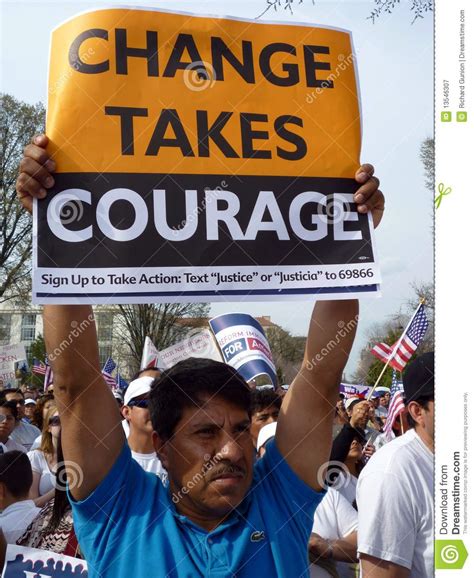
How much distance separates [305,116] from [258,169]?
254 mm

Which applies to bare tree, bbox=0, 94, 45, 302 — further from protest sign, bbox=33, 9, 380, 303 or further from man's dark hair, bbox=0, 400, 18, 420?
protest sign, bbox=33, 9, 380, 303

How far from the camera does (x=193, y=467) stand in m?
2.17

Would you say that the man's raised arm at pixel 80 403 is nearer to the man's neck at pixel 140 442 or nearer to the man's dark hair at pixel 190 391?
the man's dark hair at pixel 190 391

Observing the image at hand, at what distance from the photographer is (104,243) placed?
2266mm

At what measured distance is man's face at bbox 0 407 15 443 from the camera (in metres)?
7.68

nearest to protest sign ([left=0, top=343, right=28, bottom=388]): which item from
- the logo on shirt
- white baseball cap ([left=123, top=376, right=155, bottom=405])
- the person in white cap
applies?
white baseball cap ([left=123, top=376, right=155, bottom=405])

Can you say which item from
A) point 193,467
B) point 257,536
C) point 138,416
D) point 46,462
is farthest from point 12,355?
point 257,536

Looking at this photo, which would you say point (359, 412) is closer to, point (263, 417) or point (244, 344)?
point (244, 344)

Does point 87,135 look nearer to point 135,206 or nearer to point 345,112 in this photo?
point 135,206

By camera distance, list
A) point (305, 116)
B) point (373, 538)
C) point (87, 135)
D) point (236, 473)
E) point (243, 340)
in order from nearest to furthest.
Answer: point (236, 473) → point (87, 135) → point (305, 116) → point (373, 538) → point (243, 340)

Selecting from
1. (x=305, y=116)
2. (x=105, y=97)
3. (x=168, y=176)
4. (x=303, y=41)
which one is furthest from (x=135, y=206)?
(x=303, y=41)

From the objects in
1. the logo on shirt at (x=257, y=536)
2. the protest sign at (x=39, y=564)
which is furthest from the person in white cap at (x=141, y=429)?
the logo on shirt at (x=257, y=536)

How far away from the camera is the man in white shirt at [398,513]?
285 centimetres

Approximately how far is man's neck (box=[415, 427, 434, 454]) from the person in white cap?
5.88 ft
